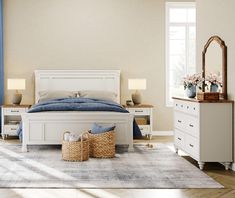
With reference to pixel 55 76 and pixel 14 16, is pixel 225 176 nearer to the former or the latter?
pixel 55 76

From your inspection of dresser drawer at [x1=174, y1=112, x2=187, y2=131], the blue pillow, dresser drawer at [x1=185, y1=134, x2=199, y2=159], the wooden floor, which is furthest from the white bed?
the wooden floor

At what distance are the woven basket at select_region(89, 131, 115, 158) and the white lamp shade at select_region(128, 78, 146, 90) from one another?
2.22m

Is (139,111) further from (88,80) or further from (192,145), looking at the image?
(192,145)

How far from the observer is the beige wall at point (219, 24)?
495 centimetres

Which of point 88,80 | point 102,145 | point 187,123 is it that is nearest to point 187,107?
point 187,123

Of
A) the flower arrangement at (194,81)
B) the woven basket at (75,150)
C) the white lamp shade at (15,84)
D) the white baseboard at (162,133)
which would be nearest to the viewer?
the woven basket at (75,150)

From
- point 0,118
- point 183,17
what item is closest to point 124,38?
point 183,17

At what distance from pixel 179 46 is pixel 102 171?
4.23m

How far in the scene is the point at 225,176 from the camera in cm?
461

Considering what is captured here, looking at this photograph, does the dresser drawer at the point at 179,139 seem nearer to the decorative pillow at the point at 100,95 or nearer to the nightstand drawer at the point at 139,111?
the nightstand drawer at the point at 139,111

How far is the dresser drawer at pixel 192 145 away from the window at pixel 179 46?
9.31 feet

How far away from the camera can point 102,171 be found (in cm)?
479

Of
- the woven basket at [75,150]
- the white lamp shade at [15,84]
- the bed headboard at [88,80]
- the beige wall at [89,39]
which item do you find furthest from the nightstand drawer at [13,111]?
the woven basket at [75,150]

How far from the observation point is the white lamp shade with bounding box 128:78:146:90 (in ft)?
25.6
